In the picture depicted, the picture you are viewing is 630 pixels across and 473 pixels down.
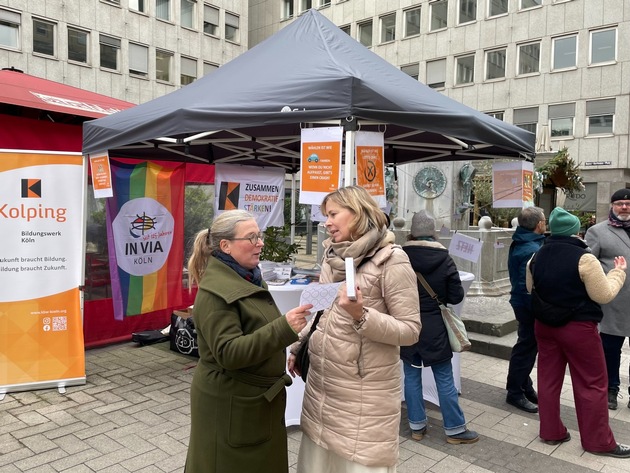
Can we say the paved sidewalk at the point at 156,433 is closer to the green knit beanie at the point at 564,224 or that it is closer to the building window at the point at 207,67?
the green knit beanie at the point at 564,224

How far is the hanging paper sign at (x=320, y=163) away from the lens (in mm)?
3420

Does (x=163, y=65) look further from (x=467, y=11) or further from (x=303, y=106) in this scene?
(x=303, y=106)

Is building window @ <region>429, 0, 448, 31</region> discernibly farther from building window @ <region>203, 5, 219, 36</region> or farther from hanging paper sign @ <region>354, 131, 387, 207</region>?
hanging paper sign @ <region>354, 131, 387, 207</region>

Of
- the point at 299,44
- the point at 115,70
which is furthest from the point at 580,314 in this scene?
the point at 115,70

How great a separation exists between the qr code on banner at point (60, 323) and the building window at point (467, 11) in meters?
28.3

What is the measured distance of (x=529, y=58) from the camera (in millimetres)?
26750

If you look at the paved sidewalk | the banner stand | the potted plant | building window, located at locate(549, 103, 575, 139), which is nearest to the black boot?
the paved sidewalk

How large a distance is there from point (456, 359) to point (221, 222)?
302 cm

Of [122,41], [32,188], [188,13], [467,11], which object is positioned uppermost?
[188,13]

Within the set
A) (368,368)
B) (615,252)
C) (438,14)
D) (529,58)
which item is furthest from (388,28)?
(368,368)

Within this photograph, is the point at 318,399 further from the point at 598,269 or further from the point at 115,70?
the point at 115,70

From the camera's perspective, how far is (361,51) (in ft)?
15.5

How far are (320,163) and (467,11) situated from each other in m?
28.4

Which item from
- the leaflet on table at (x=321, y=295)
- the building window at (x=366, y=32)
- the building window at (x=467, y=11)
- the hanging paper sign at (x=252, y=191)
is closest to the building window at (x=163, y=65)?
the building window at (x=366, y=32)
